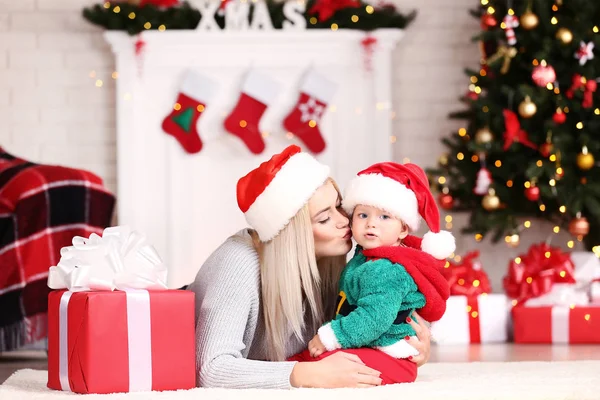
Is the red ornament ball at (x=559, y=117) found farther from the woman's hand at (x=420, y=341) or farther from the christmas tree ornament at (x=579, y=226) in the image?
the woman's hand at (x=420, y=341)

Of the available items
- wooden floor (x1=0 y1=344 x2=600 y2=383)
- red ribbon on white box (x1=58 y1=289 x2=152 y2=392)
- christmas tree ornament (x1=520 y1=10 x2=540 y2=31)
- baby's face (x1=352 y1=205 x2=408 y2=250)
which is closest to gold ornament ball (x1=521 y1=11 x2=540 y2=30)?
christmas tree ornament (x1=520 y1=10 x2=540 y2=31)

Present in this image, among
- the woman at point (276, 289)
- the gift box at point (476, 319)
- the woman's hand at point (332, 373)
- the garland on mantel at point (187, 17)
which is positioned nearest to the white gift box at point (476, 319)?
the gift box at point (476, 319)

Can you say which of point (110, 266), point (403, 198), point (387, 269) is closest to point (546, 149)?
point (403, 198)

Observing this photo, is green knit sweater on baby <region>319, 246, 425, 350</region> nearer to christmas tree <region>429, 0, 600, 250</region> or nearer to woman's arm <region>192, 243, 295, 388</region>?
woman's arm <region>192, 243, 295, 388</region>

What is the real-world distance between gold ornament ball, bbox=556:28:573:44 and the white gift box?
1.24 m

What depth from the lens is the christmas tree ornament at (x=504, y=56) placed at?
440 centimetres

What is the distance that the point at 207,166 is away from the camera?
500cm

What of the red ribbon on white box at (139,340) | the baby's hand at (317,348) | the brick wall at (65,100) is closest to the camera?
the red ribbon on white box at (139,340)

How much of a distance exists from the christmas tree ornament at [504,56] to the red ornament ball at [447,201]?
67 cm

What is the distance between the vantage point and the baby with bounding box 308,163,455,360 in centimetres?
215

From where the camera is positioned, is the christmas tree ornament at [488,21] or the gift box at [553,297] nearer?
the gift box at [553,297]

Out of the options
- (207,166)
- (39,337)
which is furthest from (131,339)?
(207,166)

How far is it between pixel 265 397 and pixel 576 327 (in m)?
2.49

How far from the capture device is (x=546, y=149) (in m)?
4.27
